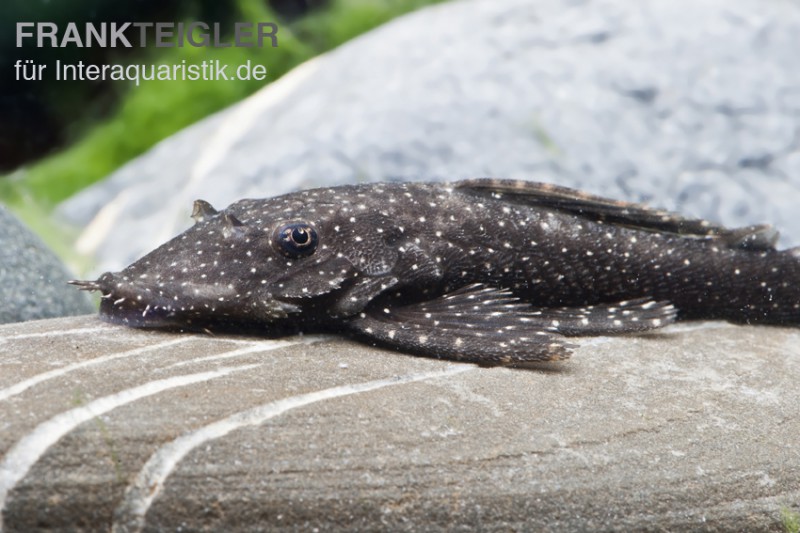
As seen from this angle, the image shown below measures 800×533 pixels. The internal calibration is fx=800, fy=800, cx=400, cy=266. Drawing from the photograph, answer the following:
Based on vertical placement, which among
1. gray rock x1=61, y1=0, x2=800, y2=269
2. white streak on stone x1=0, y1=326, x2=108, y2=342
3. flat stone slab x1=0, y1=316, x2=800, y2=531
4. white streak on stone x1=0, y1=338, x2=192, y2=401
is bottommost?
flat stone slab x1=0, y1=316, x2=800, y2=531

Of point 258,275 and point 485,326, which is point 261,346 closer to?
point 258,275

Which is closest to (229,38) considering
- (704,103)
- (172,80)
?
(172,80)

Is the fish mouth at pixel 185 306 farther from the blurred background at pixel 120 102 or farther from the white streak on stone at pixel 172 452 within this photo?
the blurred background at pixel 120 102

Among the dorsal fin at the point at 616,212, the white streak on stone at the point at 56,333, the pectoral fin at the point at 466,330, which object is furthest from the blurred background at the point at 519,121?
the white streak on stone at the point at 56,333

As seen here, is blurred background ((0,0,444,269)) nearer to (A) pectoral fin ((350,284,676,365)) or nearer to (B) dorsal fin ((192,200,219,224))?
(B) dorsal fin ((192,200,219,224))

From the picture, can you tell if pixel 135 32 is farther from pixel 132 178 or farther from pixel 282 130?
pixel 282 130

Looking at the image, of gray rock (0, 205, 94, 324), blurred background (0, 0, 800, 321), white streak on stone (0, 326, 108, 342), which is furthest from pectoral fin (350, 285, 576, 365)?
blurred background (0, 0, 800, 321)
